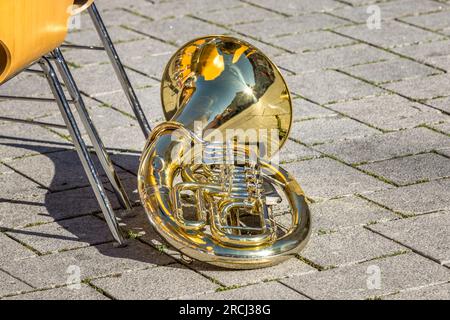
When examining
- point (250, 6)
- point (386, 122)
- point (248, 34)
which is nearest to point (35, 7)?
point (386, 122)

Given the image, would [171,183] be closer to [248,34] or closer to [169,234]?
[169,234]

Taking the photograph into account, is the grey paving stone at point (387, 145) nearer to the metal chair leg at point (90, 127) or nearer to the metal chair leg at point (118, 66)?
the metal chair leg at point (118, 66)

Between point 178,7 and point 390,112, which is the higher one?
point 178,7

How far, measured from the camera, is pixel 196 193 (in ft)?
12.8

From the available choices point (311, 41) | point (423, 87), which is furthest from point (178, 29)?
point (423, 87)

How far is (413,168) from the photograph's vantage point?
451 centimetres

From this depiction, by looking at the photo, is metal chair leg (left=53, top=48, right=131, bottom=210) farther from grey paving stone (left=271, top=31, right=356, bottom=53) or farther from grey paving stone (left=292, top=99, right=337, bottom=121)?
grey paving stone (left=271, top=31, right=356, bottom=53)

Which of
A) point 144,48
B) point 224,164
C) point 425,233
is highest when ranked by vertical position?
point 224,164

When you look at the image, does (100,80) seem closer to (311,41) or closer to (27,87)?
(27,87)

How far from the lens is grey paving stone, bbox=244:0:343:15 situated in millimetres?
6359

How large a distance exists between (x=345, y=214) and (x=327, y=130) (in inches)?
32.6

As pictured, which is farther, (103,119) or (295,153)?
(103,119)

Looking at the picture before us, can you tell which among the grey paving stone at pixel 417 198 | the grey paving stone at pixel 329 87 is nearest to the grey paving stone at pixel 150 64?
the grey paving stone at pixel 329 87
